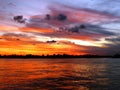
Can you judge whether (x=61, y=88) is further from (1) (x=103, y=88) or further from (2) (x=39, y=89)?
(1) (x=103, y=88)

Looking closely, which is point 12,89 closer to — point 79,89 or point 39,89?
point 39,89

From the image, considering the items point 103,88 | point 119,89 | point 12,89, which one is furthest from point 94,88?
point 12,89

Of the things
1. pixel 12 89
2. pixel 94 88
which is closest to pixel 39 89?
pixel 12 89

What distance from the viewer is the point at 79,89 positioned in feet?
163

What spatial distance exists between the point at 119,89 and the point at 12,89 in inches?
802

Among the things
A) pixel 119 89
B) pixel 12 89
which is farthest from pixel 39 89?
pixel 119 89

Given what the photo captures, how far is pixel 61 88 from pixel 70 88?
184cm

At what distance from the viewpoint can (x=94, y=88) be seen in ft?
169

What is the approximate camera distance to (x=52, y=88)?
Answer: 51.2 m

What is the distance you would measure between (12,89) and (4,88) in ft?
6.50

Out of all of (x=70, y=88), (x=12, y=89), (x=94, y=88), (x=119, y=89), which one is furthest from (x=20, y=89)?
(x=119, y=89)

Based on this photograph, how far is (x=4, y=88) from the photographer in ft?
166

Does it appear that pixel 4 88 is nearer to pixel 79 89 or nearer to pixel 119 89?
pixel 79 89

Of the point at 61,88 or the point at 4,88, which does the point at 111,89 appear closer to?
the point at 61,88
